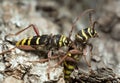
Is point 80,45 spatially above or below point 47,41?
below

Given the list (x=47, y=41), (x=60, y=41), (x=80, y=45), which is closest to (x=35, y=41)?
(x=47, y=41)

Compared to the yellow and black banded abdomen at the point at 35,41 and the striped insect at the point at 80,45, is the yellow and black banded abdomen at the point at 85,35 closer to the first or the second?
the striped insect at the point at 80,45

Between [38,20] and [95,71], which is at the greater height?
[38,20]

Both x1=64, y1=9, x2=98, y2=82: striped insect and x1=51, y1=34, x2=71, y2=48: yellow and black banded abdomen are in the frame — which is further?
x1=51, y1=34, x2=71, y2=48: yellow and black banded abdomen

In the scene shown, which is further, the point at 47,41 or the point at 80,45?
the point at 80,45

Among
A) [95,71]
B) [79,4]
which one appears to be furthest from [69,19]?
[95,71]

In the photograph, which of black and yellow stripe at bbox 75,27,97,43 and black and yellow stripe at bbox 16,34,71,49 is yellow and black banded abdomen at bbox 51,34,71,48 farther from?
black and yellow stripe at bbox 75,27,97,43

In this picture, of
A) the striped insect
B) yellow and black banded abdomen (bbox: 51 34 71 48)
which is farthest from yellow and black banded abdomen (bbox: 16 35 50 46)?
the striped insect

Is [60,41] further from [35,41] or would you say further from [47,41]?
[35,41]

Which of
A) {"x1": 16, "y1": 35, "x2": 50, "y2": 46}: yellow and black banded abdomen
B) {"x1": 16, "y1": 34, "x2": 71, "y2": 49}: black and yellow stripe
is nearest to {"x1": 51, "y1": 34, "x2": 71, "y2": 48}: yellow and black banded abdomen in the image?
{"x1": 16, "y1": 34, "x2": 71, "y2": 49}: black and yellow stripe

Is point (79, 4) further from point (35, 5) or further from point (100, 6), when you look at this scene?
point (35, 5)

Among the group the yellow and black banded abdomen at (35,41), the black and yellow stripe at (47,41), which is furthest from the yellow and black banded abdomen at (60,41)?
the yellow and black banded abdomen at (35,41)
